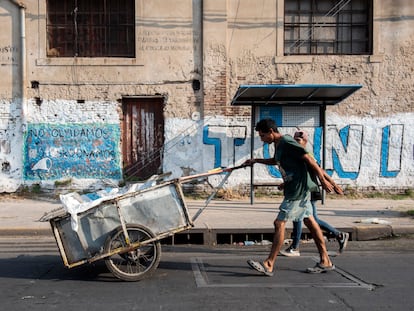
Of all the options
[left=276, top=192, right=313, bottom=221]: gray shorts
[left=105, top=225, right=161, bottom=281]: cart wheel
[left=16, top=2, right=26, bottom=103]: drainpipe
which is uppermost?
[left=16, top=2, right=26, bottom=103]: drainpipe

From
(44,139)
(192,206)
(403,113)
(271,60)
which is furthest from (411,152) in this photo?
(44,139)

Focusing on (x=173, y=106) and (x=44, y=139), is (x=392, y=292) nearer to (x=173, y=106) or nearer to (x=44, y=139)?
(x=173, y=106)

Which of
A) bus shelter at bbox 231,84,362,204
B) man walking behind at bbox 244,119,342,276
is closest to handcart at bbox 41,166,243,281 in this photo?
man walking behind at bbox 244,119,342,276

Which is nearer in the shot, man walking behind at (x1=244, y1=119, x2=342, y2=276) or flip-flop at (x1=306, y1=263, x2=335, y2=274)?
man walking behind at (x1=244, y1=119, x2=342, y2=276)

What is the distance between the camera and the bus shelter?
36.8 feet

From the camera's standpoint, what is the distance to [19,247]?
8.09 meters

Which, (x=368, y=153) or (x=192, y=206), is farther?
(x=368, y=153)

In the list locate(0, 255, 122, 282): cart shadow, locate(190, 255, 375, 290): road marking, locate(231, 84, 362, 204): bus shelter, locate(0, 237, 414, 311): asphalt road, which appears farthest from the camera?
locate(231, 84, 362, 204): bus shelter

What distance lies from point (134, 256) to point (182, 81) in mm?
7800

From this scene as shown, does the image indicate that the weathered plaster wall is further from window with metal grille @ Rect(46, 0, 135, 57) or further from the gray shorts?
the gray shorts

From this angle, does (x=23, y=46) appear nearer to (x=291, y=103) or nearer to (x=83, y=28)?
(x=83, y=28)

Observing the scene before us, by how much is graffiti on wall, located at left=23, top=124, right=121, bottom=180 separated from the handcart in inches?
281

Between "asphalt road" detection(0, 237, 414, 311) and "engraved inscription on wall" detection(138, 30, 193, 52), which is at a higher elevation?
"engraved inscription on wall" detection(138, 30, 193, 52)

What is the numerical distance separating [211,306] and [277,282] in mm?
1194
